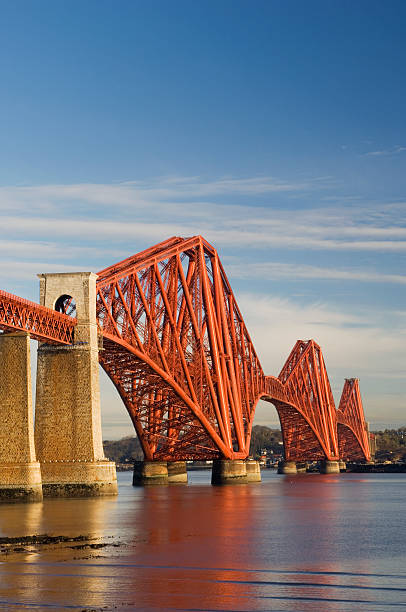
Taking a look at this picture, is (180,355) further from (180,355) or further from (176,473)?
(176,473)

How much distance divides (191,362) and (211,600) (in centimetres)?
7161

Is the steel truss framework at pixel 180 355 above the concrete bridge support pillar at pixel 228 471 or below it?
above

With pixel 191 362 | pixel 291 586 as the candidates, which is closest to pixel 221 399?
pixel 191 362

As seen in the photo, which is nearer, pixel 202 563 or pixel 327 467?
pixel 202 563

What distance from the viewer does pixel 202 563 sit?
88.9ft

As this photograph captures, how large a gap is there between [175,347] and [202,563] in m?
59.8

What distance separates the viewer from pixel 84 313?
68875mm

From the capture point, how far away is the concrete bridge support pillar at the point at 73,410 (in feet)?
210

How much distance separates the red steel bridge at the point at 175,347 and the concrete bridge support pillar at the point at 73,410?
147 cm

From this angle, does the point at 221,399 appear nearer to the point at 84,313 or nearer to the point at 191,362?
the point at 191,362

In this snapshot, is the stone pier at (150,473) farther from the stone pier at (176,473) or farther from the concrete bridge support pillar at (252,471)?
the concrete bridge support pillar at (252,471)

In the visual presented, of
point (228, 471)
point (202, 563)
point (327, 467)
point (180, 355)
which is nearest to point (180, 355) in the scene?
point (180, 355)

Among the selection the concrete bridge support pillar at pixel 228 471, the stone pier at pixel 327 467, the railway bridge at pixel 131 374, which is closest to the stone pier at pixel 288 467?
the stone pier at pixel 327 467

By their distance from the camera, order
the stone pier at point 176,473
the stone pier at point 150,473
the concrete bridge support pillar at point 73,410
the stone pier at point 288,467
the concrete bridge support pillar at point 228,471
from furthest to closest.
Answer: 1. the stone pier at point 288,467
2. the stone pier at point 176,473
3. the stone pier at point 150,473
4. the concrete bridge support pillar at point 228,471
5. the concrete bridge support pillar at point 73,410
